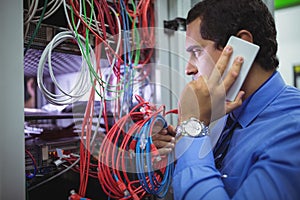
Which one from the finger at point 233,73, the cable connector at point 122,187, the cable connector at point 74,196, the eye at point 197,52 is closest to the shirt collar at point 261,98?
the finger at point 233,73

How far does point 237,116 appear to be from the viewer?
3.20 ft

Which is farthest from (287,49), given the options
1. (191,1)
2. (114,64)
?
(114,64)

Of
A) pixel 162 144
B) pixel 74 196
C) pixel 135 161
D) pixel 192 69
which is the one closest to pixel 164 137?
pixel 162 144

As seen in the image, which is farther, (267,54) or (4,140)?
(267,54)

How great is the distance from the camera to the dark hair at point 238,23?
3.02 ft

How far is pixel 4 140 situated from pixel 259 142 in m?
0.68

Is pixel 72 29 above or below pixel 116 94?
above

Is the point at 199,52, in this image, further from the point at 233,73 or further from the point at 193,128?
the point at 193,128

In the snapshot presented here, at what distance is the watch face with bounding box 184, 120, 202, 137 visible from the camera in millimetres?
878

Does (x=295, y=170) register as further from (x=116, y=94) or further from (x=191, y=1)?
(x=191, y=1)

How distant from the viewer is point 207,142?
883mm

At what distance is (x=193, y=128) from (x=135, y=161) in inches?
9.8

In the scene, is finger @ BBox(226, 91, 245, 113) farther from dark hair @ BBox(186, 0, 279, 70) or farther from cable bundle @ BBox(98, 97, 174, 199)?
cable bundle @ BBox(98, 97, 174, 199)

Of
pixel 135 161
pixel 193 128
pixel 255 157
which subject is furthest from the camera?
pixel 135 161
